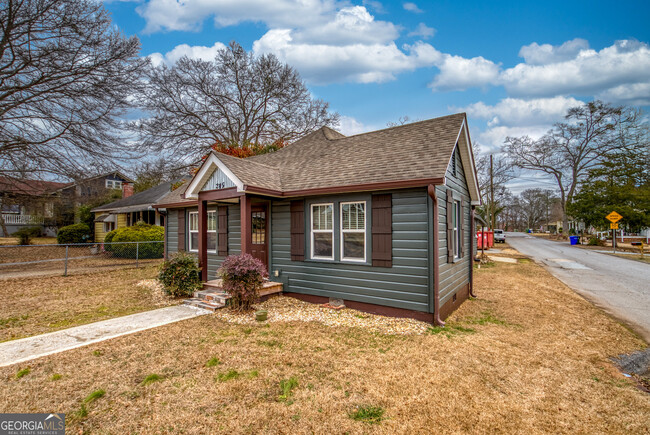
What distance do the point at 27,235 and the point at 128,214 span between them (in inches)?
324

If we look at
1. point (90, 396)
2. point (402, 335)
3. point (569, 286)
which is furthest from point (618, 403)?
point (569, 286)

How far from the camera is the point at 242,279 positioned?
6422mm

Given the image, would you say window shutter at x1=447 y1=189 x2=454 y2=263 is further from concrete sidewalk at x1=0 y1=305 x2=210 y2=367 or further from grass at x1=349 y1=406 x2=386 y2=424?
concrete sidewalk at x1=0 y1=305 x2=210 y2=367

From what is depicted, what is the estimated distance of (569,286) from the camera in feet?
33.9

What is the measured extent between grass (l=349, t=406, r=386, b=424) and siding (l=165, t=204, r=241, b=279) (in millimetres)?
6500

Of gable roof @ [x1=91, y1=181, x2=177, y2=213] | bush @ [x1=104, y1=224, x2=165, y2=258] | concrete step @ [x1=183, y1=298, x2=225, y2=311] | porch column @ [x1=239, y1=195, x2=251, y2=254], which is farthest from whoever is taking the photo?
gable roof @ [x1=91, y1=181, x2=177, y2=213]

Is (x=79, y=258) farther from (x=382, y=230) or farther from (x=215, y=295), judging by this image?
(x=382, y=230)

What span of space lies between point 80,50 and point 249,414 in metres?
13.7

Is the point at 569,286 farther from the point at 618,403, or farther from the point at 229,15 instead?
the point at 229,15

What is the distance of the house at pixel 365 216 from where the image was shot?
19.2ft

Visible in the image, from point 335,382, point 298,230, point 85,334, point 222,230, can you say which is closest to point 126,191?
point 222,230

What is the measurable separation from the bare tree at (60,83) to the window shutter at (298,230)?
9.61 metres

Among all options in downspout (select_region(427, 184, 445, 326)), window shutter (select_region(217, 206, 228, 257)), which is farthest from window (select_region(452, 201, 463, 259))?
window shutter (select_region(217, 206, 228, 257))

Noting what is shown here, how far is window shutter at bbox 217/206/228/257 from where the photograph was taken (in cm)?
909
